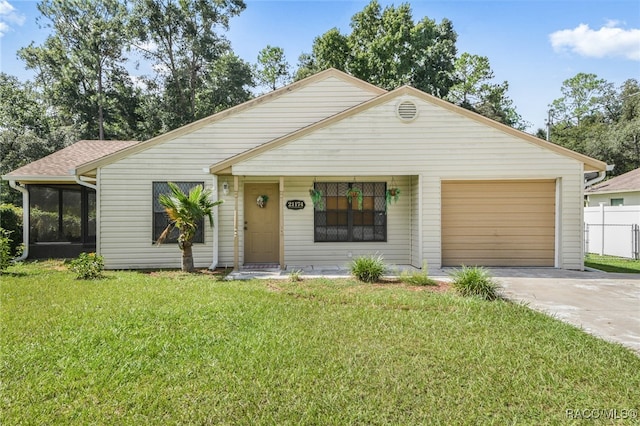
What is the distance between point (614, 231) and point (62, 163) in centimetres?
1893

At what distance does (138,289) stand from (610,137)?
32184 mm

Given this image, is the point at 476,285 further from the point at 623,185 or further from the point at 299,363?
the point at 623,185

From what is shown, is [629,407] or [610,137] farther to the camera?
[610,137]

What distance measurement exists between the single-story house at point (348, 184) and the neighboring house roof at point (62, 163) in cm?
10

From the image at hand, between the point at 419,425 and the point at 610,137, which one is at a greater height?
the point at 610,137

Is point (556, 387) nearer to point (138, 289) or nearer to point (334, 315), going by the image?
point (334, 315)

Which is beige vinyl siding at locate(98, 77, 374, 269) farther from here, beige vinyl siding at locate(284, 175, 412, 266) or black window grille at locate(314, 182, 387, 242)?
black window grille at locate(314, 182, 387, 242)

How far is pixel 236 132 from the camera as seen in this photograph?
31.7ft

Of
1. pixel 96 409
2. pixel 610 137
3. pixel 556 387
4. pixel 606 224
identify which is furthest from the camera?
pixel 610 137

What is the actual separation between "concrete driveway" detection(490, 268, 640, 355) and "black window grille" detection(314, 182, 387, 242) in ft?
10.2

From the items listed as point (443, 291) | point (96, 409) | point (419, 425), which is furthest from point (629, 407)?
point (96, 409)

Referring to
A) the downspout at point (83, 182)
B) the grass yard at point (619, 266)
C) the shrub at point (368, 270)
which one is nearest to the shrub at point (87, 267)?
the downspout at point (83, 182)

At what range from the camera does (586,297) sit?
5988 millimetres

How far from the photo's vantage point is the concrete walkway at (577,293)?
454 centimetres
